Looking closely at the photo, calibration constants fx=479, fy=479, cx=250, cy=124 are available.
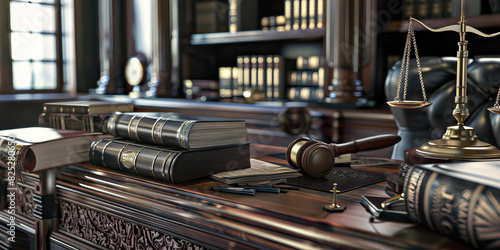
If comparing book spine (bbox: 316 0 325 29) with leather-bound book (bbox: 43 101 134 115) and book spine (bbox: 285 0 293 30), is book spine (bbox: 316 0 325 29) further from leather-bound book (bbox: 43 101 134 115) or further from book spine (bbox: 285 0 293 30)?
leather-bound book (bbox: 43 101 134 115)

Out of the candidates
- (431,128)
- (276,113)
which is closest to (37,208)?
(431,128)

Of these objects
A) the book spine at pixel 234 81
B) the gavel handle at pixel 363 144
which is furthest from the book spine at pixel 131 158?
the book spine at pixel 234 81

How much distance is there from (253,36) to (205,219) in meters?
3.16

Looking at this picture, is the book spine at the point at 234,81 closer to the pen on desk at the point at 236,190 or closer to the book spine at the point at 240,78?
the book spine at the point at 240,78

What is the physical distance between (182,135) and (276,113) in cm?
234

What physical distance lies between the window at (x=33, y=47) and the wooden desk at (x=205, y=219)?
4254 millimetres

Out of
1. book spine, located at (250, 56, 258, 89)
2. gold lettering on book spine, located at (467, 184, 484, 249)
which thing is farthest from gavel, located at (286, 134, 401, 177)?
book spine, located at (250, 56, 258, 89)

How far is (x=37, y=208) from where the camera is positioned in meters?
1.08

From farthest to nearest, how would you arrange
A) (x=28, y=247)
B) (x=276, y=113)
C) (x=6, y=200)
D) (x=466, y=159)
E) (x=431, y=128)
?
(x=276, y=113) → (x=431, y=128) → (x=6, y=200) → (x=28, y=247) → (x=466, y=159)

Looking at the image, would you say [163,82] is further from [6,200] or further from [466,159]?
[466,159]

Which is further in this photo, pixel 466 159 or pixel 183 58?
pixel 183 58

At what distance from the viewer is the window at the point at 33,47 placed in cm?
477

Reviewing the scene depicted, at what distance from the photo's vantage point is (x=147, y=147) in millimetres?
938

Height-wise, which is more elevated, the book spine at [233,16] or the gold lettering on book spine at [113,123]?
the book spine at [233,16]
